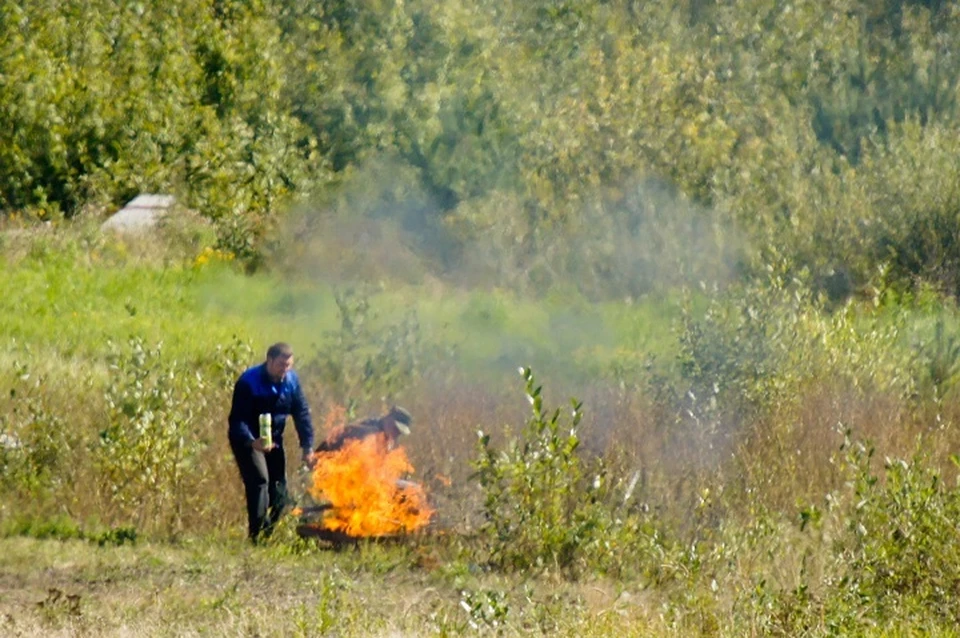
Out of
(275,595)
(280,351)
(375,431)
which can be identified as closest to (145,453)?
(280,351)

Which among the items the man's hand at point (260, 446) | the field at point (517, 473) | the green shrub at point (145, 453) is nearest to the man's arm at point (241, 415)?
the man's hand at point (260, 446)

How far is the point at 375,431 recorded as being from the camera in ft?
44.0

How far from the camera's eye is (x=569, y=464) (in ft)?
Result: 39.8

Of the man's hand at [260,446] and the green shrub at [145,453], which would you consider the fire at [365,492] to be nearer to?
the man's hand at [260,446]

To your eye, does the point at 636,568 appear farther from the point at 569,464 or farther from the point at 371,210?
the point at 371,210

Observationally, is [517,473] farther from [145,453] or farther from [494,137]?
[494,137]

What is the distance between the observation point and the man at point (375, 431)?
43.9ft

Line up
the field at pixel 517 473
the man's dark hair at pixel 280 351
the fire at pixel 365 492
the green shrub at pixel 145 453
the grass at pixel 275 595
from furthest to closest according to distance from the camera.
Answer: the green shrub at pixel 145 453 → the man's dark hair at pixel 280 351 → the fire at pixel 365 492 → the field at pixel 517 473 → the grass at pixel 275 595

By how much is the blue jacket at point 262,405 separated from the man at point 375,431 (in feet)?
0.65

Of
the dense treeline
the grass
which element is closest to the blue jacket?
the grass

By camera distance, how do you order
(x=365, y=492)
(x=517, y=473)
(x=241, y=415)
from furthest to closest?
(x=241, y=415), (x=365, y=492), (x=517, y=473)

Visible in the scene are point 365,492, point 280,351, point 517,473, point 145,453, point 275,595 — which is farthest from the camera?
point 145,453

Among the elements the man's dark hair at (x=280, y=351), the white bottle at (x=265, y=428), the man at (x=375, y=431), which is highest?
the man's dark hair at (x=280, y=351)

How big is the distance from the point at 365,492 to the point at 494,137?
745 inches
